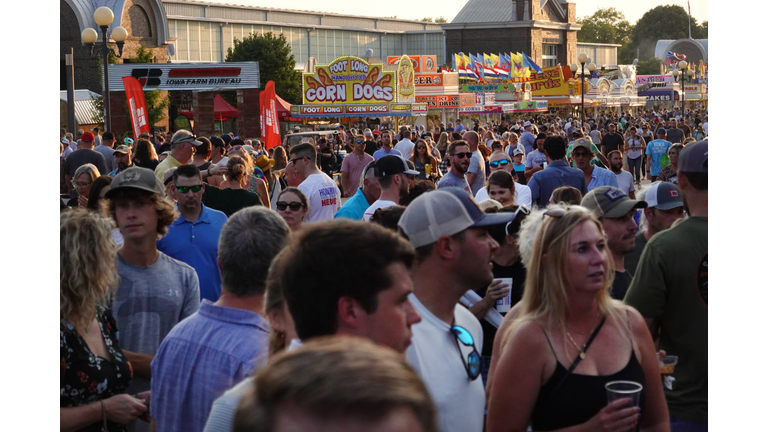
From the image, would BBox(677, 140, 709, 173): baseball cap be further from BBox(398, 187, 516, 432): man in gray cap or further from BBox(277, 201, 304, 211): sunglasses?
BBox(277, 201, 304, 211): sunglasses

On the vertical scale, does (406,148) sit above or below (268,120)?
below

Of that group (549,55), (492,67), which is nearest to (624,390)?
(492,67)

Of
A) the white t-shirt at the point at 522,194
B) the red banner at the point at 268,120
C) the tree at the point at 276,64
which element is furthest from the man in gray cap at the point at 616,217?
the tree at the point at 276,64

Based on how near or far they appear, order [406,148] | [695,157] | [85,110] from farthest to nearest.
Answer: [85,110]
[406,148]
[695,157]

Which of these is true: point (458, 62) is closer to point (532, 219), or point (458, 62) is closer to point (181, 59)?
point (181, 59)

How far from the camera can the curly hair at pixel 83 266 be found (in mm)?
3289

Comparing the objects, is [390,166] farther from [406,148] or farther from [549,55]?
[549,55]

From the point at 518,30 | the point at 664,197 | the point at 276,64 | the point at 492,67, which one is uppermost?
the point at 518,30

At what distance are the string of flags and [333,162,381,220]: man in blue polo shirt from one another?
149ft

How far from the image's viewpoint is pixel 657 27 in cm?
14938

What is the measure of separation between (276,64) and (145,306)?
51277 millimetres

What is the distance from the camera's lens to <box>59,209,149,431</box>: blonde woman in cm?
324

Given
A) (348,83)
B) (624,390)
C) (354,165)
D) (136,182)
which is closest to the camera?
(624,390)

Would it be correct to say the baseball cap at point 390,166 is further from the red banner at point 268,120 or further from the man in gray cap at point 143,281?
the red banner at point 268,120
